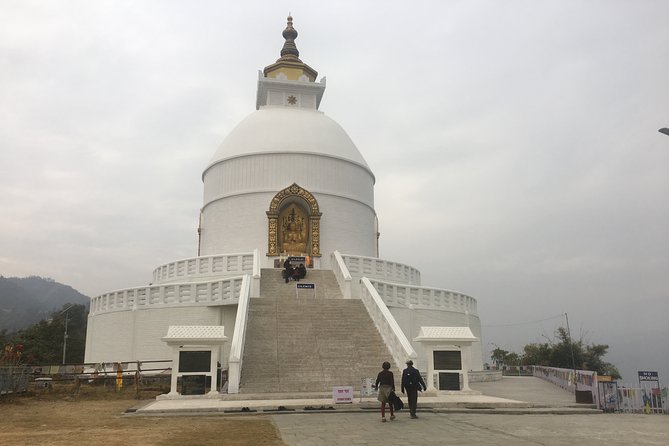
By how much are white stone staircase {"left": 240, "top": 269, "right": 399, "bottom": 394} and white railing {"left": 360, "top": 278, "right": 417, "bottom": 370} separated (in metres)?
0.19

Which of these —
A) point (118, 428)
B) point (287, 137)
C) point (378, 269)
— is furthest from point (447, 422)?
point (287, 137)

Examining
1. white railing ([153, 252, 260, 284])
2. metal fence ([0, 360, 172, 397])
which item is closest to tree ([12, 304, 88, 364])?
white railing ([153, 252, 260, 284])

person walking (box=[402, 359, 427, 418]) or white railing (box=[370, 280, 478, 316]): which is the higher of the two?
white railing (box=[370, 280, 478, 316])

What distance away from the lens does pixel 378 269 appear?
23625 mm

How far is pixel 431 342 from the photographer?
14.4m

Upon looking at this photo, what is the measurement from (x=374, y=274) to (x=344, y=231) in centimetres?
399

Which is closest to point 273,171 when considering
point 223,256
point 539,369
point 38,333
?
point 223,256

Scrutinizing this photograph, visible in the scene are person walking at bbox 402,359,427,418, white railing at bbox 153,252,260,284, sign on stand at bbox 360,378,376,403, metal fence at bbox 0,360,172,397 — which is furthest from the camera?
white railing at bbox 153,252,260,284

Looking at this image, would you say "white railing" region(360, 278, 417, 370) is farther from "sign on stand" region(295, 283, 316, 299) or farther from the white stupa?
"sign on stand" region(295, 283, 316, 299)

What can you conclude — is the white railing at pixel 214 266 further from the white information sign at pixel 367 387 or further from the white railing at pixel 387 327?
the white information sign at pixel 367 387

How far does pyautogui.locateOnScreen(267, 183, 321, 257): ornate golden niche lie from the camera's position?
25.5m

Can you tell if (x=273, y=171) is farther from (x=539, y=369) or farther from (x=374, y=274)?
(x=539, y=369)

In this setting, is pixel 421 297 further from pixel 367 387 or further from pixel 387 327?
pixel 367 387

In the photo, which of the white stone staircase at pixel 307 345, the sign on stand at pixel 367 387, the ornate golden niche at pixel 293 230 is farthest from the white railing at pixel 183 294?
the sign on stand at pixel 367 387
